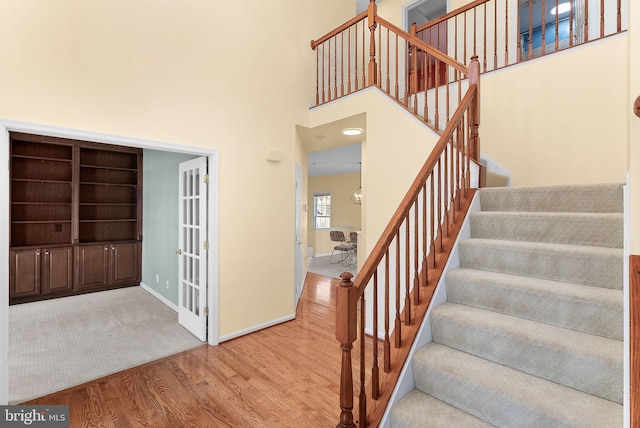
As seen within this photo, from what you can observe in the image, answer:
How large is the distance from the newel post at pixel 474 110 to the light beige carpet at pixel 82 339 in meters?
3.38

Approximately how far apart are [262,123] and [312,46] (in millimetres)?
1448

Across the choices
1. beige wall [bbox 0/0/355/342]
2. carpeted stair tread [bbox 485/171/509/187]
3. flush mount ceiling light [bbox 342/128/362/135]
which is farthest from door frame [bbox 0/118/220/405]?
carpeted stair tread [bbox 485/171/509/187]

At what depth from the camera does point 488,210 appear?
2.53 meters

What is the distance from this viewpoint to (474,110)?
2.72 m

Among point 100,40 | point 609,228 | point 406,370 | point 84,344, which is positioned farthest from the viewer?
point 84,344

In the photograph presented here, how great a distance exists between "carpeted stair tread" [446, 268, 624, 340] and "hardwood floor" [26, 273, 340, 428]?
1.28 metres

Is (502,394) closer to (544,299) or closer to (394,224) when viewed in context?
(544,299)

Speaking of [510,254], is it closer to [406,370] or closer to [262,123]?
[406,370]

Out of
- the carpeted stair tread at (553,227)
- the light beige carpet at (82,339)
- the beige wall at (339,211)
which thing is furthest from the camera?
the beige wall at (339,211)

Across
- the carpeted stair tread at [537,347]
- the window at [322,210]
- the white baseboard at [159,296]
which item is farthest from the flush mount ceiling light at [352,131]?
the window at [322,210]

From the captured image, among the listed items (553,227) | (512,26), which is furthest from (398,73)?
(553,227)

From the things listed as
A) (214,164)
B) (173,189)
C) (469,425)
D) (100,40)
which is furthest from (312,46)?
(469,425)

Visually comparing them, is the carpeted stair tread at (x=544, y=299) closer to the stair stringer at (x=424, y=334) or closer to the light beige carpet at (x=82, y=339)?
the stair stringer at (x=424, y=334)
